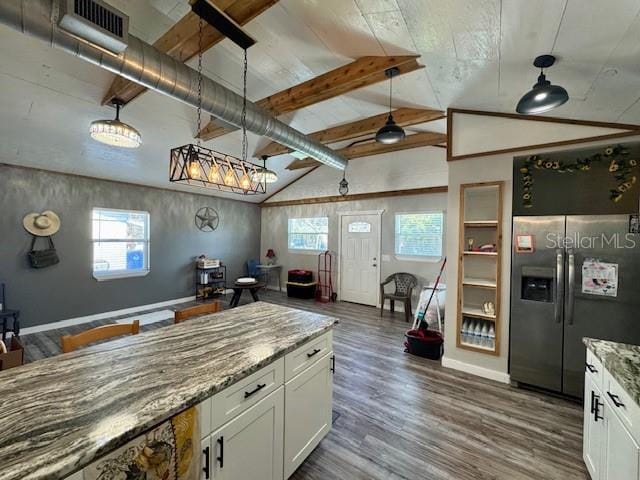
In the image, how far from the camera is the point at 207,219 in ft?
22.4

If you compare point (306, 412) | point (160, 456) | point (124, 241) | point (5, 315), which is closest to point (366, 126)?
point (306, 412)

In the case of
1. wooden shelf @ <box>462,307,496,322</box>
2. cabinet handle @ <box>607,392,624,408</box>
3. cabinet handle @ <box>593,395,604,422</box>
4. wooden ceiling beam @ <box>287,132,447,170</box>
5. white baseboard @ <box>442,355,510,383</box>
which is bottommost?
white baseboard @ <box>442,355,510,383</box>

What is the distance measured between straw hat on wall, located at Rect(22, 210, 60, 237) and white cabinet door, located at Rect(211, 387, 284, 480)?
513cm

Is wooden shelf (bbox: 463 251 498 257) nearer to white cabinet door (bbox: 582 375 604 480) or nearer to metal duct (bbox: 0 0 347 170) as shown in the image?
white cabinet door (bbox: 582 375 604 480)

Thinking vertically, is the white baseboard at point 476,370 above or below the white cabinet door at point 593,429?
below

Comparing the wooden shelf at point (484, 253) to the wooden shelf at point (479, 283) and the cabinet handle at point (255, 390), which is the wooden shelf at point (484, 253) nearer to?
the wooden shelf at point (479, 283)

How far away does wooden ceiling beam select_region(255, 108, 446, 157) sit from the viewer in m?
3.69

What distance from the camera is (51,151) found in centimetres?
409

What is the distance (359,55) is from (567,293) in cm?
295

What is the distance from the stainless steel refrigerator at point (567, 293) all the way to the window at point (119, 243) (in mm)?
6319

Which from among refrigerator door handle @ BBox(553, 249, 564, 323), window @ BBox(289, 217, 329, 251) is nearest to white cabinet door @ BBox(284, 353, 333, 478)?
refrigerator door handle @ BBox(553, 249, 564, 323)

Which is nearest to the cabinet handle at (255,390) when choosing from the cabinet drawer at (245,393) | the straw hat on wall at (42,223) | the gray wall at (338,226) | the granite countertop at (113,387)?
the cabinet drawer at (245,393)

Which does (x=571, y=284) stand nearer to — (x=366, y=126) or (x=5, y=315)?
(x=366, y=126)

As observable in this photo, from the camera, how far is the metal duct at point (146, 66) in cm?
164
